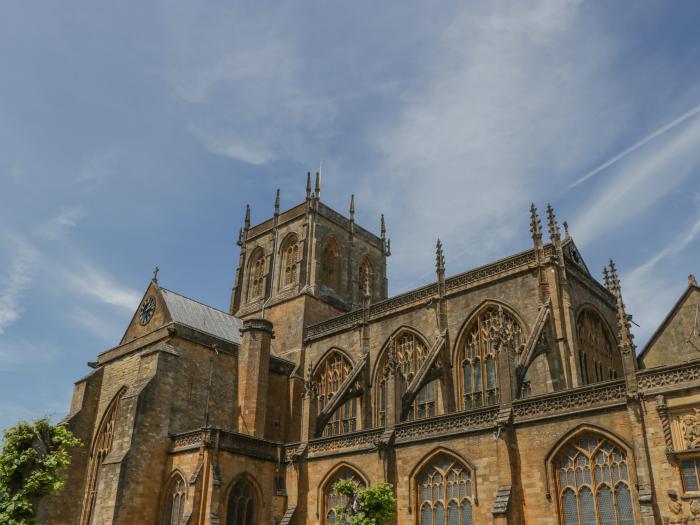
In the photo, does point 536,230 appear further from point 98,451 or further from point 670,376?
point 98,451

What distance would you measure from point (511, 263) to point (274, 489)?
42.2ft

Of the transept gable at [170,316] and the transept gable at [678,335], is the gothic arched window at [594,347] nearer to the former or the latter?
the transept gable at [678,335]

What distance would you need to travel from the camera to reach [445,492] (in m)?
20.6

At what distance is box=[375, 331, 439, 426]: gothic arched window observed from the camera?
87.2 ft

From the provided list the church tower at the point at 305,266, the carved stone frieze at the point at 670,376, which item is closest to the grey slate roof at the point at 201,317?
the church tower at the point at 305,266

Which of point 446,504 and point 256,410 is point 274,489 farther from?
point 446,504

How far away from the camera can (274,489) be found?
83.0 feet

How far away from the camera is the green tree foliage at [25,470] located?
1695cm

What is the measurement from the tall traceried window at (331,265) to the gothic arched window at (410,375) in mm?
11361

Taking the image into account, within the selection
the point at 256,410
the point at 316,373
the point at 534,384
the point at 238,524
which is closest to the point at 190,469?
the point at 238,524

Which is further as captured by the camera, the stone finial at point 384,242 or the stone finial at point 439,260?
the stone finial at point 384,242

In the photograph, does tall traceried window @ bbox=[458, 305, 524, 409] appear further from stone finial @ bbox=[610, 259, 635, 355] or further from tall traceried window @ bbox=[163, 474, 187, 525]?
tall traceried window @ bbox=[163, 474, 187, 525]

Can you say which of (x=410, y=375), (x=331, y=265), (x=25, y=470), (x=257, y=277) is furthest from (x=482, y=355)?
(x=257, y=277)

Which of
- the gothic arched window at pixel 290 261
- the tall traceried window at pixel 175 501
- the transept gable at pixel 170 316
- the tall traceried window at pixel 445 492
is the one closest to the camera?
the tall traceried window at pixel 445 492
